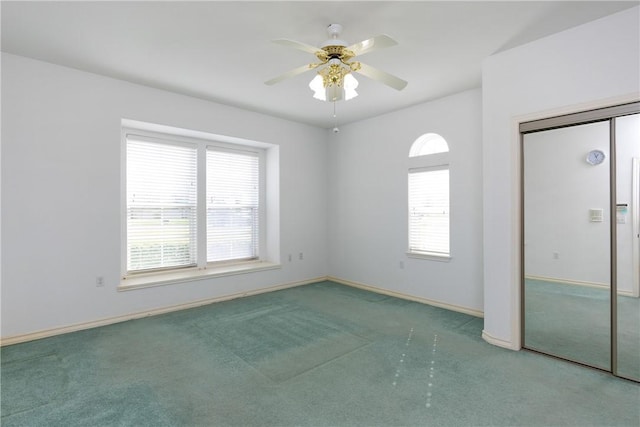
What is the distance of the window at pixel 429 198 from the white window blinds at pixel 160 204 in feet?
10.7

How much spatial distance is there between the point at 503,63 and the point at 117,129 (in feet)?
13.9

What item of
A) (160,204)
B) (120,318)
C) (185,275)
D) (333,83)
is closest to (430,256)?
(333,83)

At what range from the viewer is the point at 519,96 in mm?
2965

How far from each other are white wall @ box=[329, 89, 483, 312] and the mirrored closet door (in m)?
1.07

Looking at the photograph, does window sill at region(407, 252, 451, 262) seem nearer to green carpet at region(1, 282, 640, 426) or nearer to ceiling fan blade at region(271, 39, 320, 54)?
green carpet at region(1, 282, 640, 426)

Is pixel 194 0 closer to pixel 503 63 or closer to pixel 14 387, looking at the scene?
pixel 503 63

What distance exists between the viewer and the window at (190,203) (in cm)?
432

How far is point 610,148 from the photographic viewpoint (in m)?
2.58

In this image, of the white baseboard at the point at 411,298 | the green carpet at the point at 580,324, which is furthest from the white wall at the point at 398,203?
the green carpet at the point at 580,324

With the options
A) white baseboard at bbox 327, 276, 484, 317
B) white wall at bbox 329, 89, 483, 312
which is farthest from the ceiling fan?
white baseboard at bbox 327, 276, 484, 317

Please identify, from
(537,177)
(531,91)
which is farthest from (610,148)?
(531,91)

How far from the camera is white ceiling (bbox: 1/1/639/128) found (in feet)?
7.90

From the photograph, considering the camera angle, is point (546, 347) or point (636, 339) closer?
point (636, 339)

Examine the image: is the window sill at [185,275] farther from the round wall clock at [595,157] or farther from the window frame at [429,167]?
the round wall clock at [595,157]
